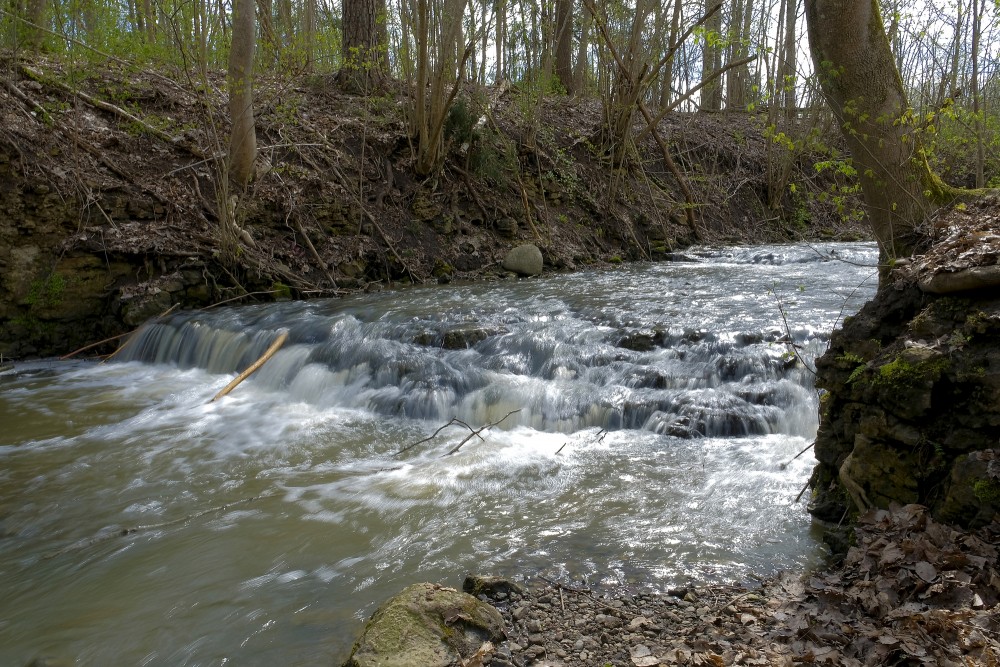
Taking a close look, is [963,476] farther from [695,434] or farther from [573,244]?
[573,244]

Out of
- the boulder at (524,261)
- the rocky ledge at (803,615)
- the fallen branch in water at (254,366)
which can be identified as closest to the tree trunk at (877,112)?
the rocky ledge at (803,615)

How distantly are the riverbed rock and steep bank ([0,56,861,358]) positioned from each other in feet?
22.4

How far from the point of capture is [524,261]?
519 inches

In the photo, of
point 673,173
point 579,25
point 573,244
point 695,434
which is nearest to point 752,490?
point 695,434

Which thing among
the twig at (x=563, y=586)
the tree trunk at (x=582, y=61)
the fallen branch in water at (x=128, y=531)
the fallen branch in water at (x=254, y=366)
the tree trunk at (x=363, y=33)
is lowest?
the fallen branch in water at (x=128, y=531)

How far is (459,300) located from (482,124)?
18.8 ft

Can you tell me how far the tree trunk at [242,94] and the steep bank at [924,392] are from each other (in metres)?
9.46

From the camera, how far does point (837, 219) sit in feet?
64.2

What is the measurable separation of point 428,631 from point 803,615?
1.64m

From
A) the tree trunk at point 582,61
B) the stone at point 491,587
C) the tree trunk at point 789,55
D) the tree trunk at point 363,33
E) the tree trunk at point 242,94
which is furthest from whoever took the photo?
the tree trunk at point 582,61

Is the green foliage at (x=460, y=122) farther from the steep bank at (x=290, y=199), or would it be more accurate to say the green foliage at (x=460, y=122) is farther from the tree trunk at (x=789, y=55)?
the tree trunk at (x=789, y=55)

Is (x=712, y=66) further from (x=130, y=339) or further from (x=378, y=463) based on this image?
(x=378, y=463)

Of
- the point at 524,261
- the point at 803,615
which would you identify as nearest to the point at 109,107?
the point at 524,261

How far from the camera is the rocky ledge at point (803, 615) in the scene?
259 cm
